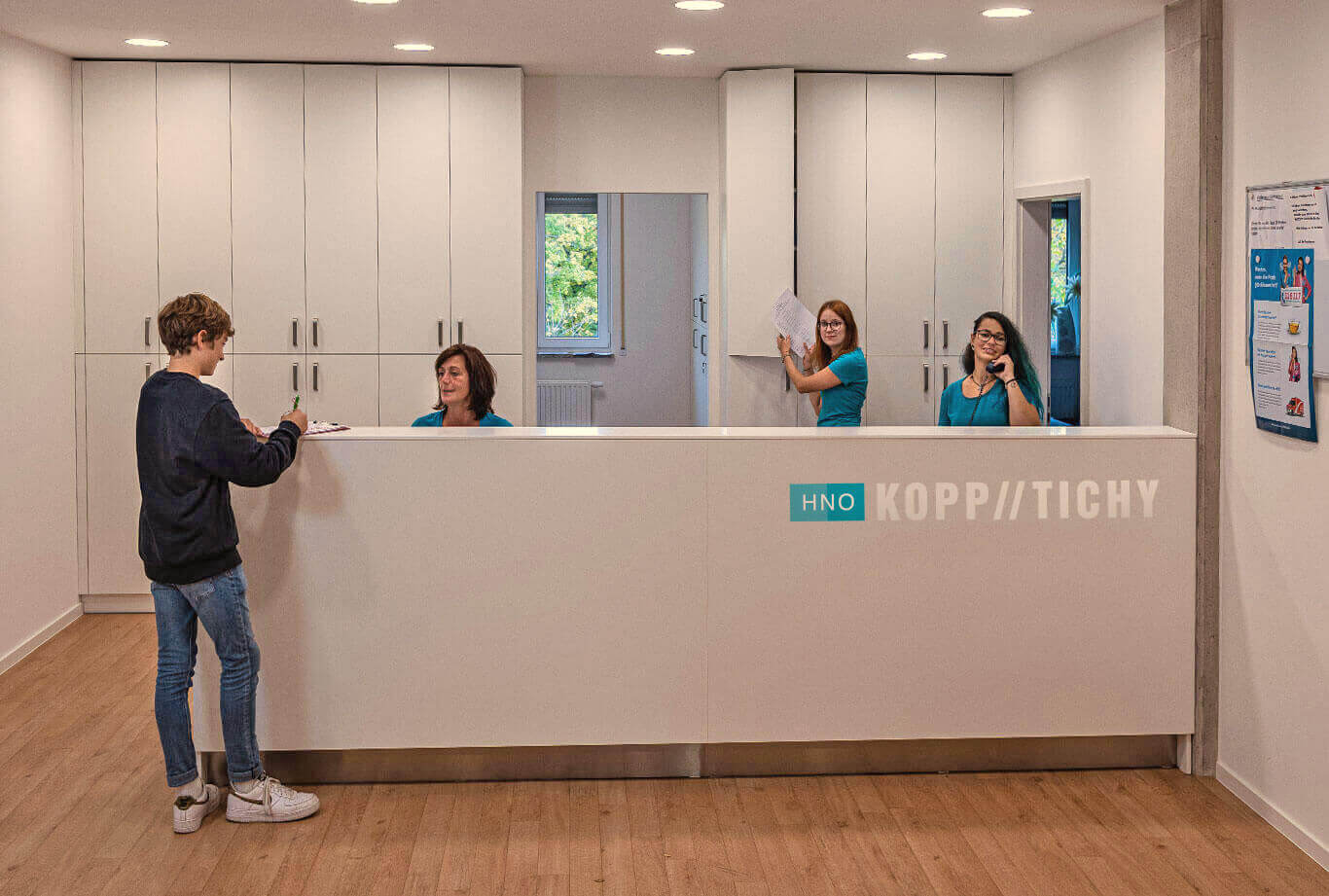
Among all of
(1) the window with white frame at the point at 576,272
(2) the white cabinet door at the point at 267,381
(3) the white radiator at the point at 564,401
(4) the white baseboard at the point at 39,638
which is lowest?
(4) the white baseboard at the point at 39,638

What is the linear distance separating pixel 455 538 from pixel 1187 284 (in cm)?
247

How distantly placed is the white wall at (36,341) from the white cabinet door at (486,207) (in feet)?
6.02

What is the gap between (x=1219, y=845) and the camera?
3.88m

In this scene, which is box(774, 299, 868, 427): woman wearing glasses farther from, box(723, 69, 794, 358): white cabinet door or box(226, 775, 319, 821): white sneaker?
box(226, 775, 319, 821): white sneaker

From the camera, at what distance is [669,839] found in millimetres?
3945

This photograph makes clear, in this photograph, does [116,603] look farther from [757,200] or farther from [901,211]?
[901,211]

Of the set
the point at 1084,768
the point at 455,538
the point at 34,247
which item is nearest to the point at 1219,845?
the point at 1084,768

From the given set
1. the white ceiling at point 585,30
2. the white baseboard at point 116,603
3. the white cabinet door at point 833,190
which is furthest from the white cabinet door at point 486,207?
the white baseboard at point 116,603

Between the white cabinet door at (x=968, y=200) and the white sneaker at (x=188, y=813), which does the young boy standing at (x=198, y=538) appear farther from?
the white cabinet door at (x=968, y=200)

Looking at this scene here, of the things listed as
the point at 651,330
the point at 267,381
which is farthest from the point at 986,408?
the point at 651,330

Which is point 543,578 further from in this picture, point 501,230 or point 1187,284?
point 501,230

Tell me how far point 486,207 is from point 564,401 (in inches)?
135

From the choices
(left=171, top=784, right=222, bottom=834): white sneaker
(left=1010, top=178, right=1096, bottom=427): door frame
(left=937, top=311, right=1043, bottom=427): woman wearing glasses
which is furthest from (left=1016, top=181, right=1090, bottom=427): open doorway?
(left=171, top=784, right=222, bottom=834): white sneaker

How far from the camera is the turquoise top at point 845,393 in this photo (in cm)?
604
